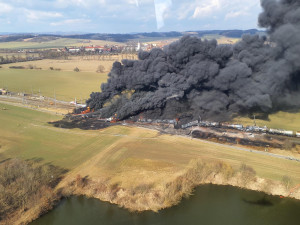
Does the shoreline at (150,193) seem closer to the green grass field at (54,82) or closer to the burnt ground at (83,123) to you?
the burnt ground at (83,123)

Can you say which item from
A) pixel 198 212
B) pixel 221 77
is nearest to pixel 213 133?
pixel 221 77

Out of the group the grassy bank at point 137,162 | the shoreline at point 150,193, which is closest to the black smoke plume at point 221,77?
the grassy bank at point 137,162

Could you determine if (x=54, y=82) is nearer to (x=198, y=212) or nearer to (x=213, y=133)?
(x=213, y=133)

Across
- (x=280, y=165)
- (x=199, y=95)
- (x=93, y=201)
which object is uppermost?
(x=199, y=95)

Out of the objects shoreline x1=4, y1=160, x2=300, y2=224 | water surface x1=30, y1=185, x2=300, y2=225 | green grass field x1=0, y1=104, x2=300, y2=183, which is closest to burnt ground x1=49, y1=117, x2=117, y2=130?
green grass field x1=0, y1=104, x2=300, y2=183

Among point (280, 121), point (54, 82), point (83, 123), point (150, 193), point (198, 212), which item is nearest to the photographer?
point (198, 212)

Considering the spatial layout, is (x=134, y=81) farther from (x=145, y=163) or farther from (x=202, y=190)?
(x=202, y=190)

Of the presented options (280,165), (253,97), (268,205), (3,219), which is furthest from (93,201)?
(253,97)
